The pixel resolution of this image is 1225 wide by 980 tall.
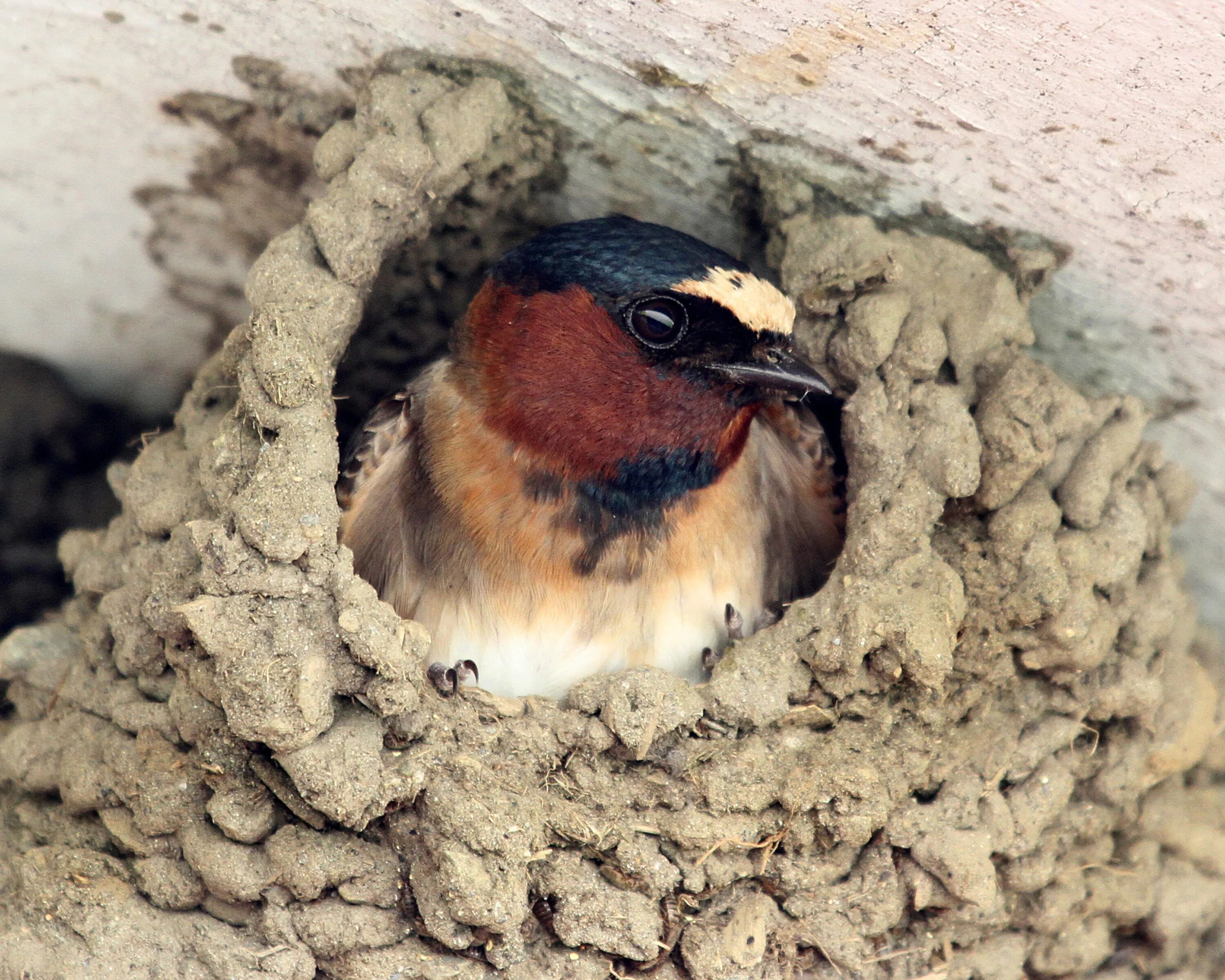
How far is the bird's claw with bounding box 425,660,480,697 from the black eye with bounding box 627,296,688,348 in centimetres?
76

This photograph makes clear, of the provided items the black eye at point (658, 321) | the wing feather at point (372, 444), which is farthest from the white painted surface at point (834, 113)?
the wing feather at point (372, 444)

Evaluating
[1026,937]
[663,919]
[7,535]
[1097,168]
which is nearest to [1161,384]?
[1097,168]

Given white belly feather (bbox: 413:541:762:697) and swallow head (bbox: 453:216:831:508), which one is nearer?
swallow head (bbox: 453:216:831:508)

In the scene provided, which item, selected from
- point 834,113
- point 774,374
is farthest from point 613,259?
point 834,113

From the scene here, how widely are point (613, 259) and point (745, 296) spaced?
27 cm

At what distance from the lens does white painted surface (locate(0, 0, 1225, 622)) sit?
2.48 meters

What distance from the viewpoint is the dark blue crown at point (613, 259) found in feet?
9.15

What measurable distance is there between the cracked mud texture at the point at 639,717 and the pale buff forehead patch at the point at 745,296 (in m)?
0.26

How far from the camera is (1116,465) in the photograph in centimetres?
309

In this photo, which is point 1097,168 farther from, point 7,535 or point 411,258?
point 7,535

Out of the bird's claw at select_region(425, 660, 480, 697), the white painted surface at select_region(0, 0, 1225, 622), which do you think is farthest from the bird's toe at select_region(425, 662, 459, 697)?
the white painted surface at select_region(0, 0, 1225, 622)

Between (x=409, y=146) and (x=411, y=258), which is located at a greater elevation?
(x=409, y=146)

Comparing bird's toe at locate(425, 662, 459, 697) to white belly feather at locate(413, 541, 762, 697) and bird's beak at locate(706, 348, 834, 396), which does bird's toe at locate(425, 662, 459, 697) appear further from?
bird's beak at locate(706, 348, 834, 396)

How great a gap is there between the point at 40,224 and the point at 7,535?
1.07 metres
